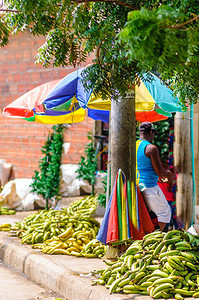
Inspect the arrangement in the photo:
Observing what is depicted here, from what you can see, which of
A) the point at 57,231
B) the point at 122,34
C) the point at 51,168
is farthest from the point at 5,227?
the point at 122,34

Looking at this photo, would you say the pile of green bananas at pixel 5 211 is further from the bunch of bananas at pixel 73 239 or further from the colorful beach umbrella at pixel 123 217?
the colorful beach umbrella at pixel 123 217

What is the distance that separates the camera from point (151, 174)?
6.62 m

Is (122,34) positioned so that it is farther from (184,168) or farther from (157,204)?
(184,168)

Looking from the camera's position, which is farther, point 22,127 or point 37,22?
point 22,127

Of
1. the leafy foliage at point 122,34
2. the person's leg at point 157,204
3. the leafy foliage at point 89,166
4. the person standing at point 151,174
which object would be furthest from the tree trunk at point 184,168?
the leafy foliage at point 89,166

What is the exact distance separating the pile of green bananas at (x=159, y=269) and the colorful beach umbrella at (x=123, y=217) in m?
0.50

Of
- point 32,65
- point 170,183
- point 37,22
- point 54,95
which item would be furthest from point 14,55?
point 37,22

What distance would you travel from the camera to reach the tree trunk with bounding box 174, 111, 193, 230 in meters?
7.18

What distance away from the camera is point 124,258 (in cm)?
518

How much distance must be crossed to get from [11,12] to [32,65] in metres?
7.97

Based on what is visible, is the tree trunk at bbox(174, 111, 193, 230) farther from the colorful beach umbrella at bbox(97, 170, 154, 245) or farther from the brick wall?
the brick wall

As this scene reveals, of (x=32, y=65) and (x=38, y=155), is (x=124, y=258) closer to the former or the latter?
(x=38, y=155)

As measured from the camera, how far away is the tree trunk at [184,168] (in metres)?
7.18

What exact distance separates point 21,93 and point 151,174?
700 centimetres
